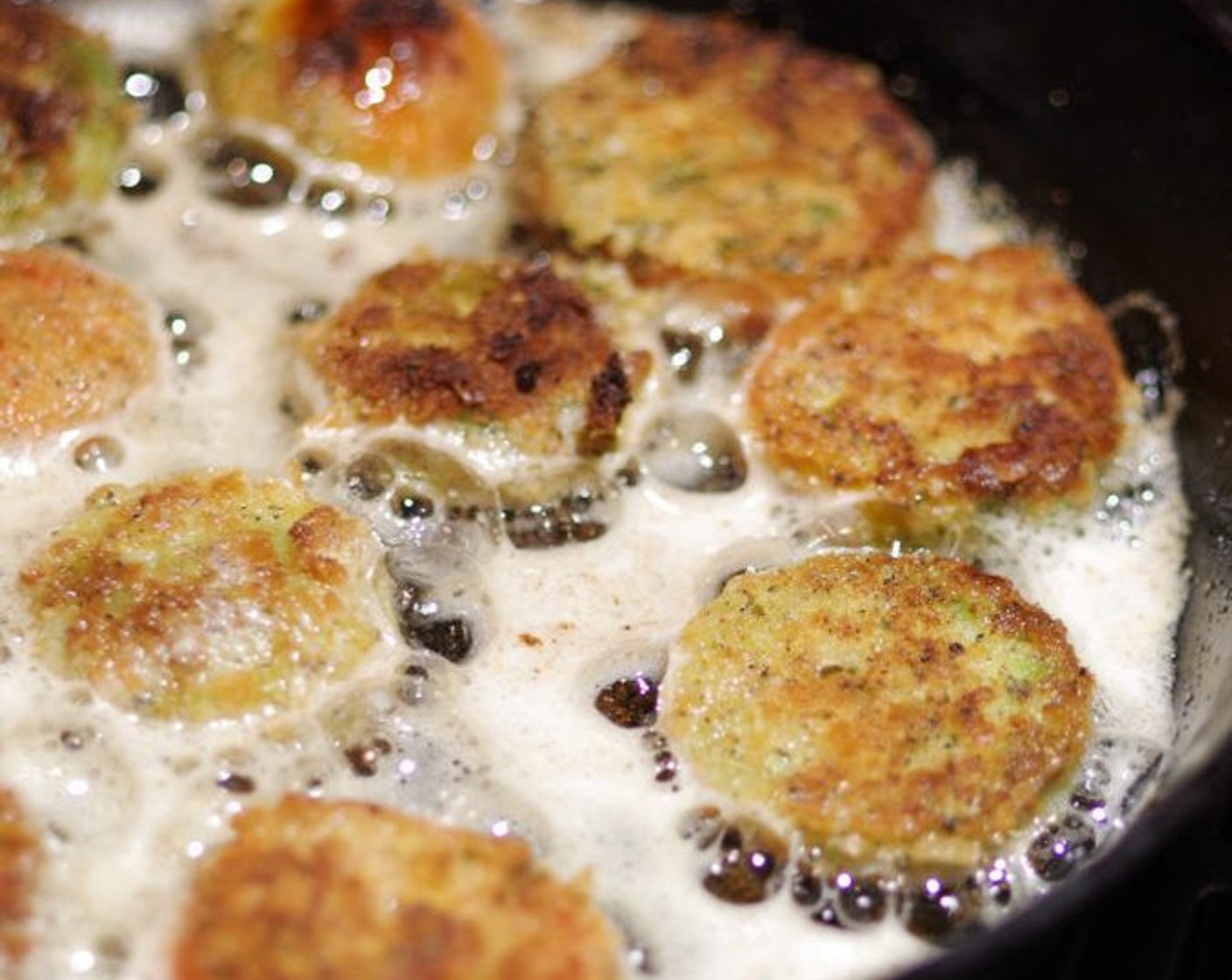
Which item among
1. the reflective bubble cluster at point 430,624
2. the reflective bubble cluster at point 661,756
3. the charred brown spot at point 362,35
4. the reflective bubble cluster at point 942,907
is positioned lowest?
the reflective bubble cluster at point 430,624

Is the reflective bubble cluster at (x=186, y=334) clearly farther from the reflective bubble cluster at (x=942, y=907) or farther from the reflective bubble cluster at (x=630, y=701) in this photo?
the reflective bubble cluster at (x=942, y=907)

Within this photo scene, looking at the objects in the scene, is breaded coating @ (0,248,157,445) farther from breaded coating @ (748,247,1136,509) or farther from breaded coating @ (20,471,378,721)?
breaded coating @ (748,247,1136,509)

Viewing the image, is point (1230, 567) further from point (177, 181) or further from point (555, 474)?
point (177, 181)

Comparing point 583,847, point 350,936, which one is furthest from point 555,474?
point 350,936

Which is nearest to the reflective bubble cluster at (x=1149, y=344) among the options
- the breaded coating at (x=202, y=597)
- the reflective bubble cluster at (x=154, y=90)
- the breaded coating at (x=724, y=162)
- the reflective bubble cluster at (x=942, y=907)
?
the breaded coating at (x=724, y=162)

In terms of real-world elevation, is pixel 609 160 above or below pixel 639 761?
above

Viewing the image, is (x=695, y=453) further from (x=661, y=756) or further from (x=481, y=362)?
(x=661, y=756)
